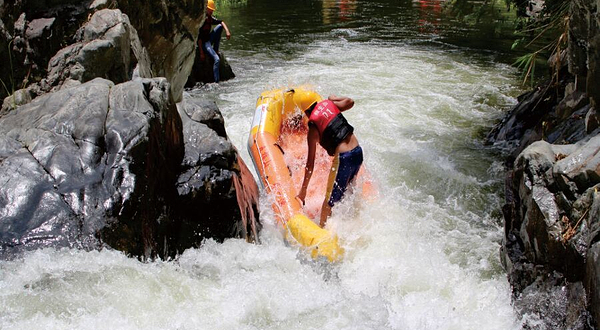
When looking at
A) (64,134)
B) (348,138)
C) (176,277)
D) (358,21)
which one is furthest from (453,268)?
(358,21)

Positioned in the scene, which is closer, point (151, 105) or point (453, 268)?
point (151, 105)

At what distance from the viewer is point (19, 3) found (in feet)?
15.6

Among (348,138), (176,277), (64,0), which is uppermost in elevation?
(64,0)

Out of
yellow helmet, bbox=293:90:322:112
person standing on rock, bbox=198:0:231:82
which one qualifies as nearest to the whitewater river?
person standing on rock, bbox=198:0:231:82

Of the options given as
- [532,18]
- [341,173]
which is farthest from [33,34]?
[532,18]

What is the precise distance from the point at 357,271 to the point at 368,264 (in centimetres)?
12

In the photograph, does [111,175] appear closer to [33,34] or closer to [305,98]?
[33,34]

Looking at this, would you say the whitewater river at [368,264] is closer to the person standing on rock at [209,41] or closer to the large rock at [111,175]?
the large rock at [111,175]

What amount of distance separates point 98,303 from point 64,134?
1.23 metres

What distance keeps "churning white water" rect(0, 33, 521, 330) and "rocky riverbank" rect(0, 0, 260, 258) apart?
0.16 m

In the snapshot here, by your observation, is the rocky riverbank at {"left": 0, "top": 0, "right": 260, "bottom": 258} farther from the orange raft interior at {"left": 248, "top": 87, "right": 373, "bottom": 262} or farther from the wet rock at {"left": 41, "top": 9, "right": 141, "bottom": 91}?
the orange raft interior at {"left": 248, "top": 87, "right": 373, "bottom": 262}

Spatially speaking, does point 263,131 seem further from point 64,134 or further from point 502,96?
point 502,96

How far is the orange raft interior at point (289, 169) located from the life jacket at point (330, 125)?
1.66ft

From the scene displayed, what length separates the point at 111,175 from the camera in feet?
11.1
